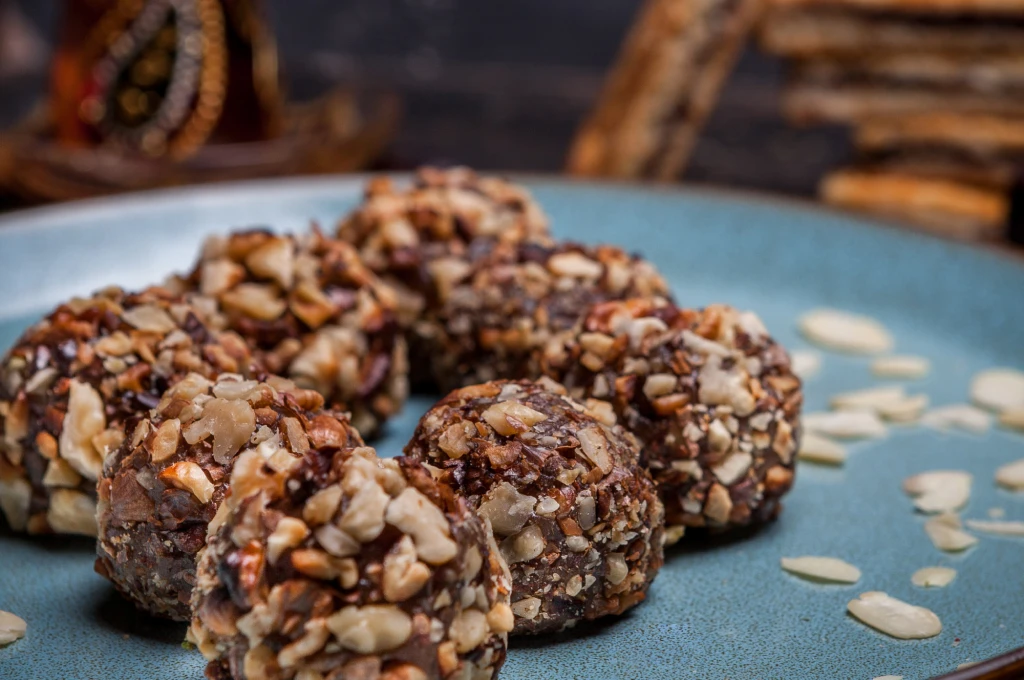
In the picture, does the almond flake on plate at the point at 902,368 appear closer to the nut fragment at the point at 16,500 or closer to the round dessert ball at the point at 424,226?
the round dessert ball at the point at 424,226

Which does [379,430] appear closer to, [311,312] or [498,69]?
[311,312]

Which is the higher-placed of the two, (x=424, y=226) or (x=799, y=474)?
(x=424, y=226)

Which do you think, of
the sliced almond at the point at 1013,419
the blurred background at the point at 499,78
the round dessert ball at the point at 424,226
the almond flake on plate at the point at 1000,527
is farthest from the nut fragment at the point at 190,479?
the blurred background at the point at 499,78

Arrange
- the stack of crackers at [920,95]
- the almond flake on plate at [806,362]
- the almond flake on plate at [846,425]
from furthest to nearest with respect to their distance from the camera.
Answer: the stack of crackers at [920,95] < the almond flake on plate at [806,362] < the almond flake on plate at [846,425]

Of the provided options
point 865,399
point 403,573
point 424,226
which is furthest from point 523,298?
point 403,573

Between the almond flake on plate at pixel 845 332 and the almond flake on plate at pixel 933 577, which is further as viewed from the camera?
the almond flake on plate at pixel 845 332

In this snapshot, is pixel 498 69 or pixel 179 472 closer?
pixel 179 472

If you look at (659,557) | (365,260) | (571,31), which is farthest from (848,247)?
(571,31)

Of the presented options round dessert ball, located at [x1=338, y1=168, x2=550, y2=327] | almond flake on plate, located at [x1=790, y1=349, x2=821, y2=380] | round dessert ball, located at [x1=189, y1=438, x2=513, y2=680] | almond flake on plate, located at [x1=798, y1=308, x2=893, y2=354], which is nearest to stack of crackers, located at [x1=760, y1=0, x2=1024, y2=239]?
almond flake on plate, located at [x1=798, y1=308, x2=893, y2=354]
